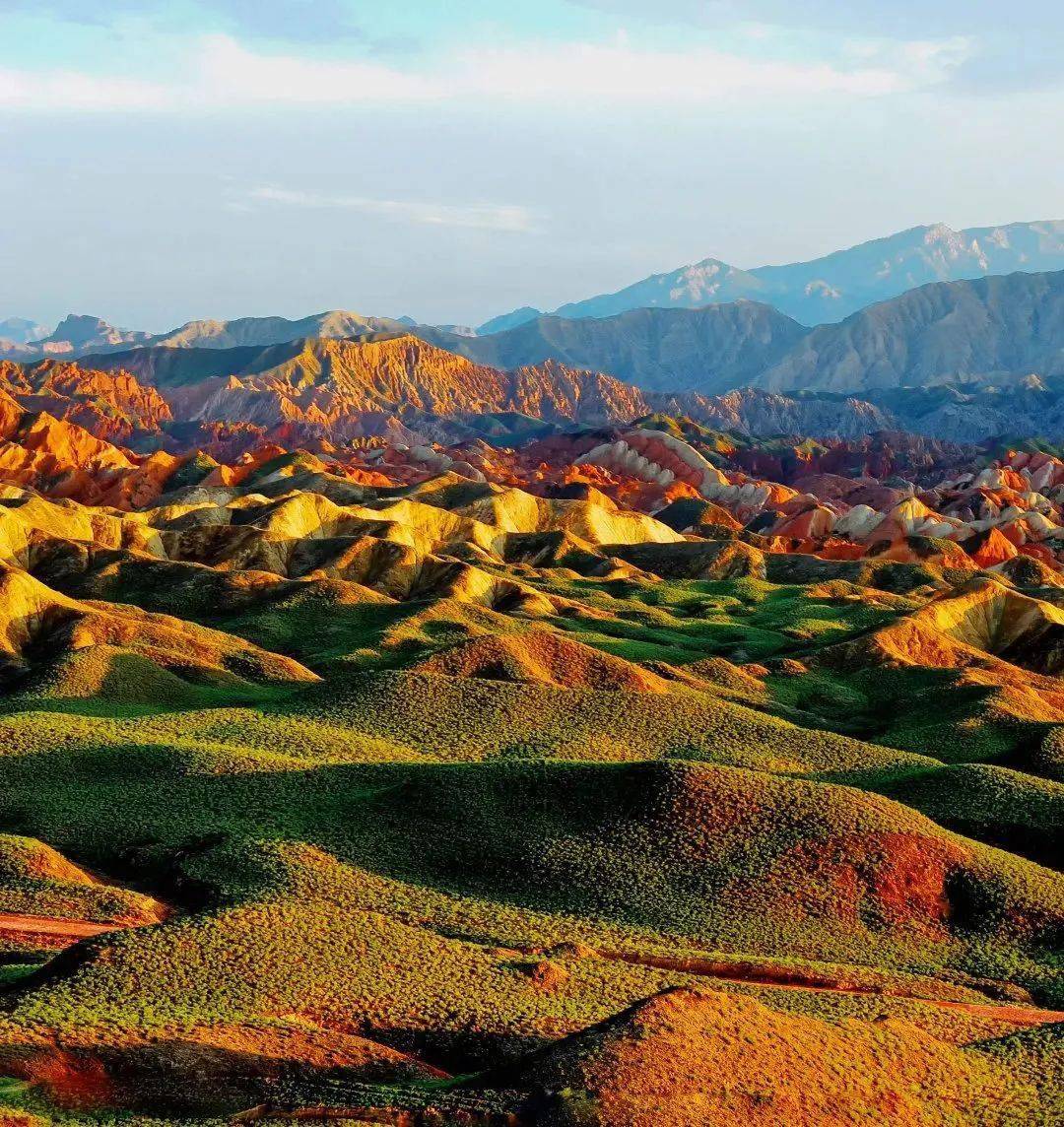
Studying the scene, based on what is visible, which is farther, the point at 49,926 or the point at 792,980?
the point at 792,980

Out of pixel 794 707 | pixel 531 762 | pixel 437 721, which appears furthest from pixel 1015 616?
pixel 531 762

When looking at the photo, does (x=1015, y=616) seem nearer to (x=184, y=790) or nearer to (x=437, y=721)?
(x=437, y=721)

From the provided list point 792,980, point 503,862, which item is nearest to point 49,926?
point 503,862

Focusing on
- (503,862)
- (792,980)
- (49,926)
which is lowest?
(792,980)

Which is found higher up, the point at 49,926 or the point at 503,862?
the point at 49,926

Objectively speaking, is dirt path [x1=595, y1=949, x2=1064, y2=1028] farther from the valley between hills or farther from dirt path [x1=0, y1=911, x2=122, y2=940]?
dirt path [x1=0, y1=911, x2=122, y2=940]

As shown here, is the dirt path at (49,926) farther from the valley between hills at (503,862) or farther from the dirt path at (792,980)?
the dirt path at (792,980)

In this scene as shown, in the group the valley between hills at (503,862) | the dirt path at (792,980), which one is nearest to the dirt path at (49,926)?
the valley between hills at (503,862)

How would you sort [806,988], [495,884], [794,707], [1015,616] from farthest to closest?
1. [1015,616]
2. [794,707]
3. [495,884]
4. [806,988]

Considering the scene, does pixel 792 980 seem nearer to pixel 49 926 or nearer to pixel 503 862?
pixel 503 862
